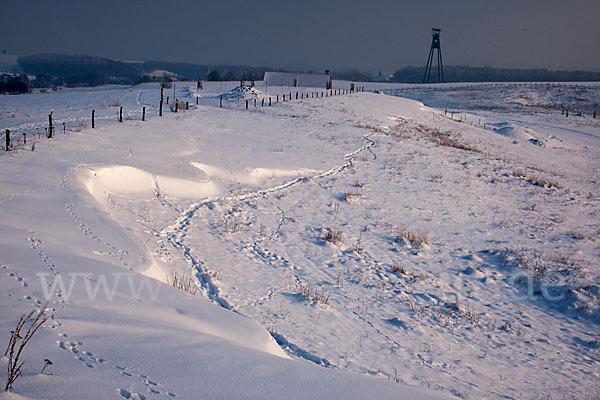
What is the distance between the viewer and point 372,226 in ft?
36.0

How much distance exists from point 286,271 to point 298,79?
65145 mm

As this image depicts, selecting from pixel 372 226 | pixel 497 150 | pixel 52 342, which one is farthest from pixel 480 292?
pixel 497 150

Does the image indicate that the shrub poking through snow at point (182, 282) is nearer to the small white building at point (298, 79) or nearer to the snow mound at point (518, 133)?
the snow mound at point (518, 133)

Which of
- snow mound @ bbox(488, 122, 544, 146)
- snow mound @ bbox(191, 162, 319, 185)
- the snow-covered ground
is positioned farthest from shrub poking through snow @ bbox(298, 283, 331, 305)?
snow mound @ bbox(488, 122, 544, 146)

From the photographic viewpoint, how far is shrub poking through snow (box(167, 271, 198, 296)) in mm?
6312

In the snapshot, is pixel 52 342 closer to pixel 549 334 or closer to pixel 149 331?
pixel 149 331

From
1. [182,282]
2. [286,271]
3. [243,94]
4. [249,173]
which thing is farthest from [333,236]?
[243,94]


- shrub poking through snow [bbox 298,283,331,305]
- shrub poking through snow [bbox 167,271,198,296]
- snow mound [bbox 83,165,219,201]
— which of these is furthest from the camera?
snow mound [bbox 83,165,219,201]

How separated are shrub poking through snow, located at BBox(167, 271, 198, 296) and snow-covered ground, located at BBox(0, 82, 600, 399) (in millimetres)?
91

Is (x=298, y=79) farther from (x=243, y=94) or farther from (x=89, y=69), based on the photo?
(x=89, y=69)

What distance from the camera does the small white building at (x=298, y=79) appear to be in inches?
2724

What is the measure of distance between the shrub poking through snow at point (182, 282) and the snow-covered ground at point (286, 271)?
0.09 meters

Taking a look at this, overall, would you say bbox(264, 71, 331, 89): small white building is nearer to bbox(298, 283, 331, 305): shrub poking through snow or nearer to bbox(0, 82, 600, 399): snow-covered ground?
bbox(0, 82, 600, 399): snow-covered ground

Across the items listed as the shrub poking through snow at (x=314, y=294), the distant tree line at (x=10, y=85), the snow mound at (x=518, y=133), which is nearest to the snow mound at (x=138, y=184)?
the shrub poking through snow at (x=314, y=294)
